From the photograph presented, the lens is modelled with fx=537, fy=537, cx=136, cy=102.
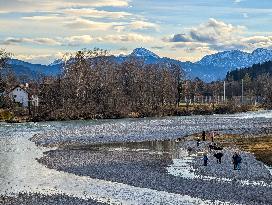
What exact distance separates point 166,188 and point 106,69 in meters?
130

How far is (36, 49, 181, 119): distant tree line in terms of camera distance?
149 meters

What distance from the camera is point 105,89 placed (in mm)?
159250

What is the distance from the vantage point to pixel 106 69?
170 m

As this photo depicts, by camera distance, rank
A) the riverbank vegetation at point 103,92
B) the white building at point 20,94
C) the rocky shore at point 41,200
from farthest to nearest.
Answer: the white building at point 20,94 < the riverbank vegetation at point 103,92 < the rocky shore at point 41,200

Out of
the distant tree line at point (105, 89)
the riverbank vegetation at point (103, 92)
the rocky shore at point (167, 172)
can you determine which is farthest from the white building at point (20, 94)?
the rocky shore at point (167, 172)

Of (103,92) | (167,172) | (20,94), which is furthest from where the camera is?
(20,94)

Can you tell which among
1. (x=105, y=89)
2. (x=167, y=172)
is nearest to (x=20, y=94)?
(x=105, y=89)

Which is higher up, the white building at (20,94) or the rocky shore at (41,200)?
the white building at (20,94)

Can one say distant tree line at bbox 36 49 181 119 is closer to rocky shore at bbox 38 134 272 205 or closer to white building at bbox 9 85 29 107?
white building at bbox 9 85 29 107

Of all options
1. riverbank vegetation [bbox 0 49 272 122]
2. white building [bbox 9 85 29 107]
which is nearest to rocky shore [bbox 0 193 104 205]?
riverbank vegetation [bbox 0 49 272 122]

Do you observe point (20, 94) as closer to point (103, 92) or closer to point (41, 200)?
point (103, 92)

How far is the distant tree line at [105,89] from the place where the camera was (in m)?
149

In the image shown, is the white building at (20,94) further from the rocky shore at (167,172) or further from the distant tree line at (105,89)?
the rocky shore at (167,172)

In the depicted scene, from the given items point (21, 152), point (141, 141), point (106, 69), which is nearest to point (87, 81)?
point (106, 69)
